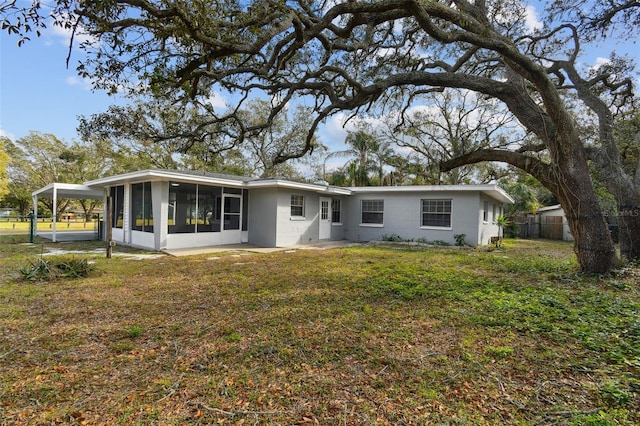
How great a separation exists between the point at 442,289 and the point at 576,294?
2254 mm

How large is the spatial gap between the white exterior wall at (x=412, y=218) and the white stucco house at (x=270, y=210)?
41 millimetres

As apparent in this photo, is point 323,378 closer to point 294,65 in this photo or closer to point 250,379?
point 250,379

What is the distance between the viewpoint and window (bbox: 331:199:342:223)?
16.2 metres

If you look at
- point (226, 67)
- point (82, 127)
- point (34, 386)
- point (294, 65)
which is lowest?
point (34, 386)

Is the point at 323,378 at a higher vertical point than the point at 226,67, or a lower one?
lower

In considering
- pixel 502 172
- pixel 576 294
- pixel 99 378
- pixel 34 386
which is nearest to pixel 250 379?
pixel 99 378

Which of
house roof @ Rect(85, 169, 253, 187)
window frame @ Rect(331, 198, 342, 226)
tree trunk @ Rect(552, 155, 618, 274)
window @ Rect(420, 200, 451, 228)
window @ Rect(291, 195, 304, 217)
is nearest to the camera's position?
tree trunk @ Rect(552, 155, 618, 274)

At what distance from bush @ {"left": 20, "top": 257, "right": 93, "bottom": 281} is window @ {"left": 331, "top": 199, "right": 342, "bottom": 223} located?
35.3ft

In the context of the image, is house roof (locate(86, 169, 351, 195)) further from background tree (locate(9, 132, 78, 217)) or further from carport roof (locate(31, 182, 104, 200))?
background tree (locate(9, 132, 78, 217))

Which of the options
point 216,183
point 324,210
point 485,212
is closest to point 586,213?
point 485,212

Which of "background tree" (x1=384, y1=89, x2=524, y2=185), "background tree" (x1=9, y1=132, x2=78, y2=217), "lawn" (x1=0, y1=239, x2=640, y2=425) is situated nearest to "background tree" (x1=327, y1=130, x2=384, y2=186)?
"background tree" (x1=384, y1=89, x2=524, y2=185)

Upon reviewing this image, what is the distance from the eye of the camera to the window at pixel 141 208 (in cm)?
1152

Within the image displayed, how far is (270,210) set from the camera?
13.1 m

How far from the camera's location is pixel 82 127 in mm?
7559
